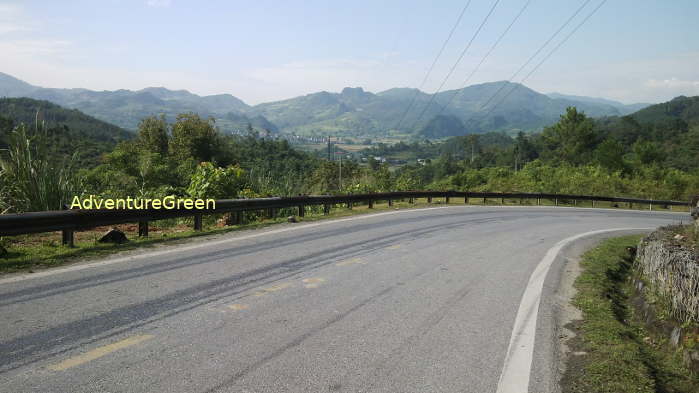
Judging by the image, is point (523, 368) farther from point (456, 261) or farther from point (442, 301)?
point (456, 261)

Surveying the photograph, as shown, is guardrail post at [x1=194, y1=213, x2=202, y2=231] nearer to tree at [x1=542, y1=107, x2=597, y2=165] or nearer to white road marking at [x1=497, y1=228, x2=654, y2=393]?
white road marking at [x1=497, y1=228, x2=654, y2=393]

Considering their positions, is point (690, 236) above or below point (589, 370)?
above

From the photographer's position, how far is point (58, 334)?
14.2 feet

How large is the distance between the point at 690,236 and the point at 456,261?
3.88 meters

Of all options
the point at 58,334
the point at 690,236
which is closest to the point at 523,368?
the point at 58,334

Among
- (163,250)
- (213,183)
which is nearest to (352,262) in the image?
(163,250)

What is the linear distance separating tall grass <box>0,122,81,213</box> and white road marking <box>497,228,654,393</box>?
920 cm

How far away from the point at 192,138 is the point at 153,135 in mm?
7837

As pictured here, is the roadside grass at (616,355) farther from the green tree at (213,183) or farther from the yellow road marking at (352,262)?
the green tree at (213,183)

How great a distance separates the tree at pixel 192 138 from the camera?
52.5m

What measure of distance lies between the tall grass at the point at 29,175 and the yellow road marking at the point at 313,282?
637 centimetres

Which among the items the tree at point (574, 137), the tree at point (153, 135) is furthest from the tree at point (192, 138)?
the tree at point (574, 137)

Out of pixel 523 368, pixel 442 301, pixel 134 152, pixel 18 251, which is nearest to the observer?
pixel 523 368

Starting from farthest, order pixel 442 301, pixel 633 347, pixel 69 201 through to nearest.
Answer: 1. pixel 69 201
2. pixel 442 301
3. pixel 633 347
